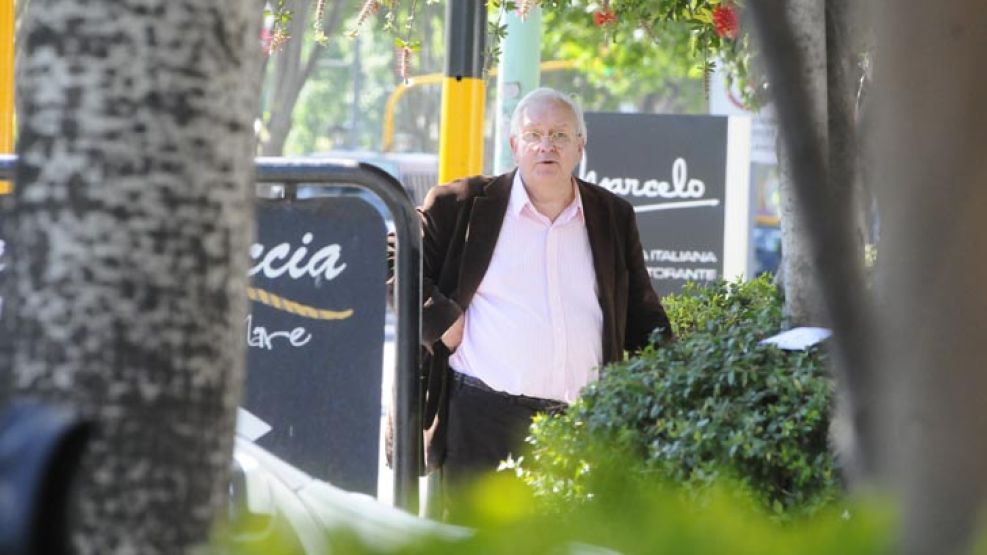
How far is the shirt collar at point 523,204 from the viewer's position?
5.82 meters

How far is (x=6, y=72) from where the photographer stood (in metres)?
7.55

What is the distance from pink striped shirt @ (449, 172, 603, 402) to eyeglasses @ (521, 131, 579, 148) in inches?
10.2

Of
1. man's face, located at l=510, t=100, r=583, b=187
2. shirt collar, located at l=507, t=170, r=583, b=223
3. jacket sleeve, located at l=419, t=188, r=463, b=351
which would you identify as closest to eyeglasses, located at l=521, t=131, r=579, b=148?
man's face, located at l=510, t=100, r=583, b=187

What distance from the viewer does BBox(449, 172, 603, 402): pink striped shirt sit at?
5.64 meters

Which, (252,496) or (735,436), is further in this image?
(735,436)

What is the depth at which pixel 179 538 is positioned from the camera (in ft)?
6.17

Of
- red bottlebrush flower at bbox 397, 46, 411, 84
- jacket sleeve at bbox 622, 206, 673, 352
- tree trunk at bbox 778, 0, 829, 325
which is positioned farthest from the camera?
red bottlebrush flower at bbox 397, 46, 411, 84

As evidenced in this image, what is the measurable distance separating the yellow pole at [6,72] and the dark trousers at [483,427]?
279cm

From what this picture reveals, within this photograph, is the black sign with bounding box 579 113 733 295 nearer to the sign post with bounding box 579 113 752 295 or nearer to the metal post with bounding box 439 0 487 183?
the sign post with bounding box 579 113 752 295

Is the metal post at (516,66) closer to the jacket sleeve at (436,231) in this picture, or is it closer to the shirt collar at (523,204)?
the shirt collar at (523,204)

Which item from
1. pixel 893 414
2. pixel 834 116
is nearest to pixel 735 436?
pixel 834 116

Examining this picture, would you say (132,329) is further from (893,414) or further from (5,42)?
(5,42)

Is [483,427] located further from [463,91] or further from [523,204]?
[463,91]

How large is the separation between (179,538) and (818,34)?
10.6 feet
